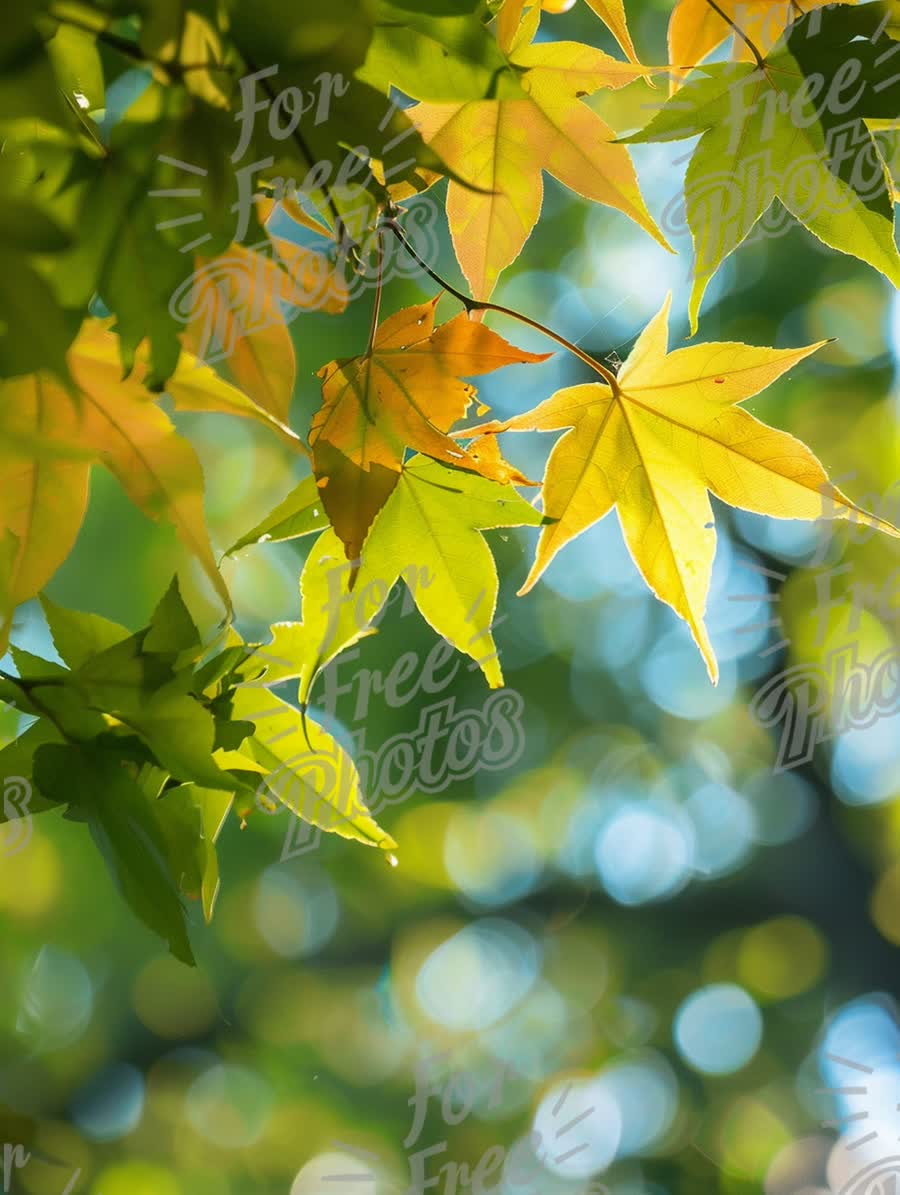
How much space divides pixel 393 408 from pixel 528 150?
110mm

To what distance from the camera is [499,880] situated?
250cm

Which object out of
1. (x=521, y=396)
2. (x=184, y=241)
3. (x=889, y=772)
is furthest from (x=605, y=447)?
(x=889, y=772)

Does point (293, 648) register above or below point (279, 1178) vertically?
above

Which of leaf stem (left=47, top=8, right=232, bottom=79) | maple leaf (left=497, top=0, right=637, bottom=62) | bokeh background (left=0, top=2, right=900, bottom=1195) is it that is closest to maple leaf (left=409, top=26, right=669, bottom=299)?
maple leaf (left=497, top=0, right=637, bottom=62)

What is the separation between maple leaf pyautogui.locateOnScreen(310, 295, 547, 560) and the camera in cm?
33

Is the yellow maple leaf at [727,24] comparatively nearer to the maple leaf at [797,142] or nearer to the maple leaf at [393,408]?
the maple leaf at [797,142]

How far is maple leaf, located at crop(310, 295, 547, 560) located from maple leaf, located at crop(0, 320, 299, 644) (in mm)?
33

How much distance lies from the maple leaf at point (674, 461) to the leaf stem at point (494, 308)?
0.01 meters

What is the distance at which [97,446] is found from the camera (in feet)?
1.03

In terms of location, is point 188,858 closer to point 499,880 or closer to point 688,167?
point 688,167

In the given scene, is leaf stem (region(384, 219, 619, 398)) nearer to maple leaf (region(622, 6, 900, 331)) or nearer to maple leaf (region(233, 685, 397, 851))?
maple leaf (region(622, 6, 900, 331))

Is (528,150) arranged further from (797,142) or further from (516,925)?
(516,925)

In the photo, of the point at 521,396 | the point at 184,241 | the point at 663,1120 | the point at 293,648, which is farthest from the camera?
the point at 663,1120

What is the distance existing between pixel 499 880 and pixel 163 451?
2328mm
